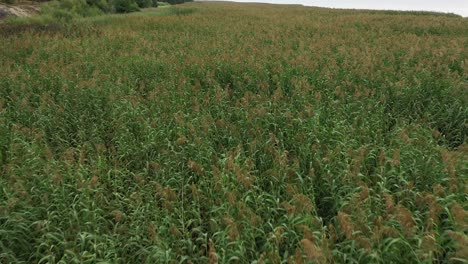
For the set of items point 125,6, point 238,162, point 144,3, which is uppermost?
point 144,3

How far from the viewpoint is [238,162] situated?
4.77 metres

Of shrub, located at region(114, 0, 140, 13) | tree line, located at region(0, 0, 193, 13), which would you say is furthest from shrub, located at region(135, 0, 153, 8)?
shrub, located at region(114, 0, 140, 13)

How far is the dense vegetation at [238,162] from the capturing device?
3.44 metres

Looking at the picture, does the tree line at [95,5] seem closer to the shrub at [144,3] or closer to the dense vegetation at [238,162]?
the shrub at [144,3]

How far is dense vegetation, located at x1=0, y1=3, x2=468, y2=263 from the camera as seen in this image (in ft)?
11.3

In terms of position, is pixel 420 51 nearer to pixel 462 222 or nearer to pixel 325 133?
pixel 325 133

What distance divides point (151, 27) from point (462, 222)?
65.5 ft

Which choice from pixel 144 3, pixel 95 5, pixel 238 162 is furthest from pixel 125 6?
pixel 238 162

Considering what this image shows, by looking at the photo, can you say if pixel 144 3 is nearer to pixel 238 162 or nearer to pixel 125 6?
pixel 125 6

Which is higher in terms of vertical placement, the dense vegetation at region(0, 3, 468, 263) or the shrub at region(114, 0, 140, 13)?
the shrub at region(114, 0, 140, 13)

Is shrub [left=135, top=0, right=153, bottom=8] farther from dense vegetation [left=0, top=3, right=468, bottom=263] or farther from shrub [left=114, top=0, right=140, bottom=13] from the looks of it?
dense vegetation [left=0, top=3, right=468, bottom=263]

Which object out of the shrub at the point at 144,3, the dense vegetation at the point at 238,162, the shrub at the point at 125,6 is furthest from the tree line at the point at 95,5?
the dense vegetation at the point at 238,162

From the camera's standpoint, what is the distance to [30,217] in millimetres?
3973

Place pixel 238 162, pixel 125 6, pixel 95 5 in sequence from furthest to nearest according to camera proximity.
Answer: pixel 125 6
pixel 95 5
pixel 238 162
